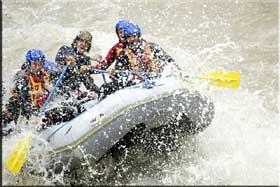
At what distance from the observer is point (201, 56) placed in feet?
29.2

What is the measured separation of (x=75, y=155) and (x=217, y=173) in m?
1.54

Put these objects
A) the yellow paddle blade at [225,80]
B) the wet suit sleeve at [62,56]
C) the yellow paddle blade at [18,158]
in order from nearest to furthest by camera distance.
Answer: the yellow paddle blade at [18,158] < the yellow paddle blade at [225,80] < the wet suit sleeve at [62,56]

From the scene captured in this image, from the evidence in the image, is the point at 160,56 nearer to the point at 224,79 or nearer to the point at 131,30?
the point at 131,30

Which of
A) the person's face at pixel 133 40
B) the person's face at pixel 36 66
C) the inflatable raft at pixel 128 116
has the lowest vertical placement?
the inflatable raft at pixel 128 116

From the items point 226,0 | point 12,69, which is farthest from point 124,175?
point 226,0

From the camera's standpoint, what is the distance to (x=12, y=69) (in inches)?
→ 357

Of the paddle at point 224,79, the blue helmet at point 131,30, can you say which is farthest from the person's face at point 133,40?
the paddle at point 224,79

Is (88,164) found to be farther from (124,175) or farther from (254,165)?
(254,165)

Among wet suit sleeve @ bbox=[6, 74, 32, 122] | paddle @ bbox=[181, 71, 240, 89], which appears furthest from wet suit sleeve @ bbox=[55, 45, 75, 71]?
paddle @ bbox=[181, 71, 240, 89]

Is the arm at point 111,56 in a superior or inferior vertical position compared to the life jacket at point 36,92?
superior

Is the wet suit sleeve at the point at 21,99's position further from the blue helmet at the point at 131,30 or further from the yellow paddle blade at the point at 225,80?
the yellow paddle blade at the point at 225,80

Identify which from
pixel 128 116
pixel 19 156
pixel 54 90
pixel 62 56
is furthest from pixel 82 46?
pixel 19 156

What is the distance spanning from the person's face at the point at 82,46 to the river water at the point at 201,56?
1.32 meters

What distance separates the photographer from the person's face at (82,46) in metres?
6.48
